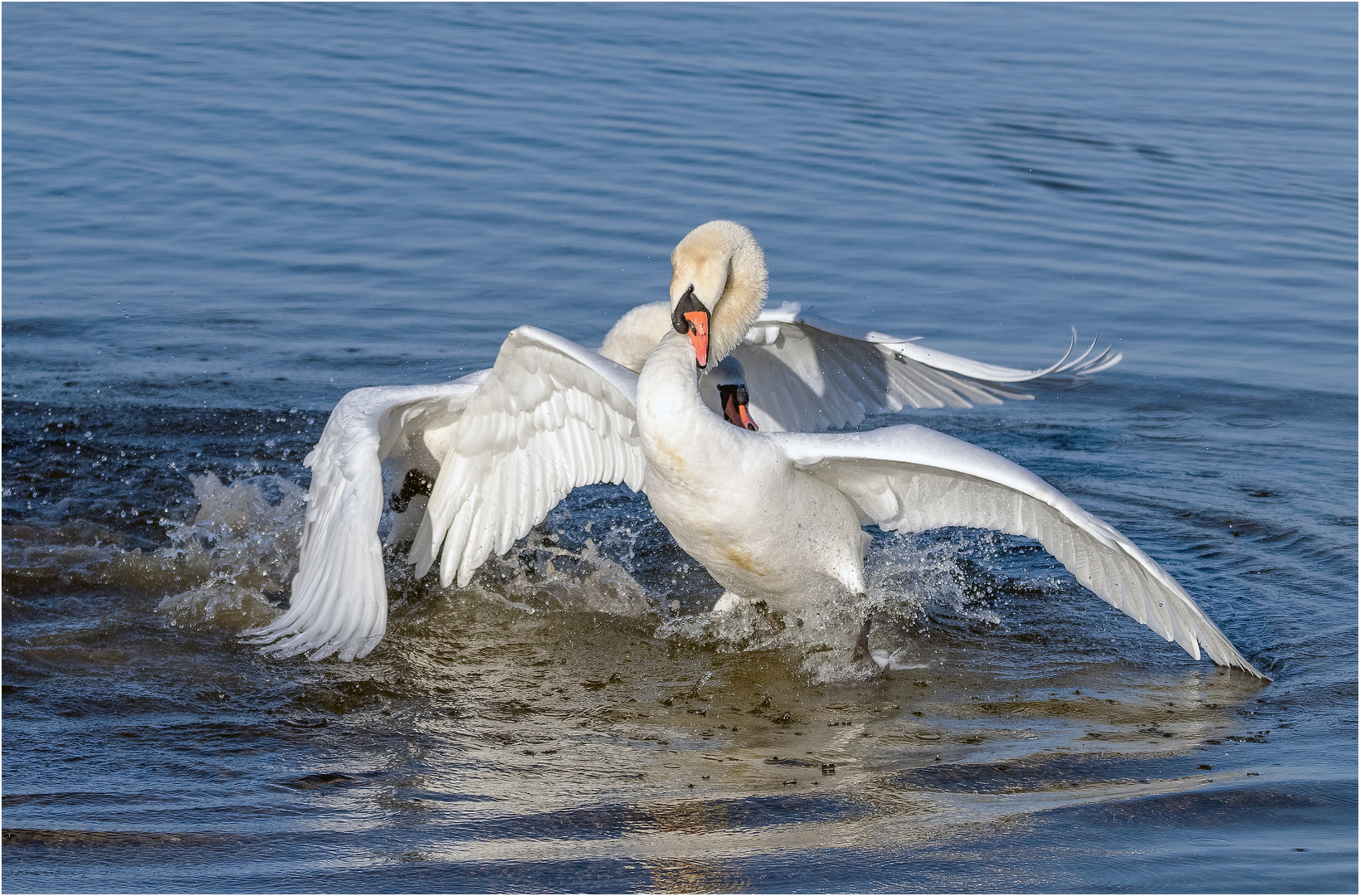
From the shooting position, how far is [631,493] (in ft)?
27.1

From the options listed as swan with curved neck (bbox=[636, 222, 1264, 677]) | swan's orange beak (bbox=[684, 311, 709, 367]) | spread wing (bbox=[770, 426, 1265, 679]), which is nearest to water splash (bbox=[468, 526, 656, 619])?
swan with curved neck (bbox=[636, 222, 1264, 677])

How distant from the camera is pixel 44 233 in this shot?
1245 cm

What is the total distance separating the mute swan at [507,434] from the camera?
5598mm

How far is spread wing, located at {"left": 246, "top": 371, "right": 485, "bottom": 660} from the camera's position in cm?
550

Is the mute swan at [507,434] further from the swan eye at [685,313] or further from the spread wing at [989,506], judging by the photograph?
the spread wing at [989,506]

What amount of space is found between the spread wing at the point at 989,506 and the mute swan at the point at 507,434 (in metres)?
0.72

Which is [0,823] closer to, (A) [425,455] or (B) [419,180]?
(A) [425,455]

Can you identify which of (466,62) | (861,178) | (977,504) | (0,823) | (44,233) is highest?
(466,62)

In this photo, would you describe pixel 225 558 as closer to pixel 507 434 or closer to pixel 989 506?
pixel 507 434

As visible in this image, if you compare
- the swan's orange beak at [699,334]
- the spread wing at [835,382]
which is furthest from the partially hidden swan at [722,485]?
the spread wing at [835,382]

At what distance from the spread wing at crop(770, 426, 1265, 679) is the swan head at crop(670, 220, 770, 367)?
46 cm

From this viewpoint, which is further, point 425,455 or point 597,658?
point 425,455

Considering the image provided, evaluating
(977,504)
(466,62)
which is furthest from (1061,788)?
(466,62)

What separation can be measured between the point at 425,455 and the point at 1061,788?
343 centimetres
